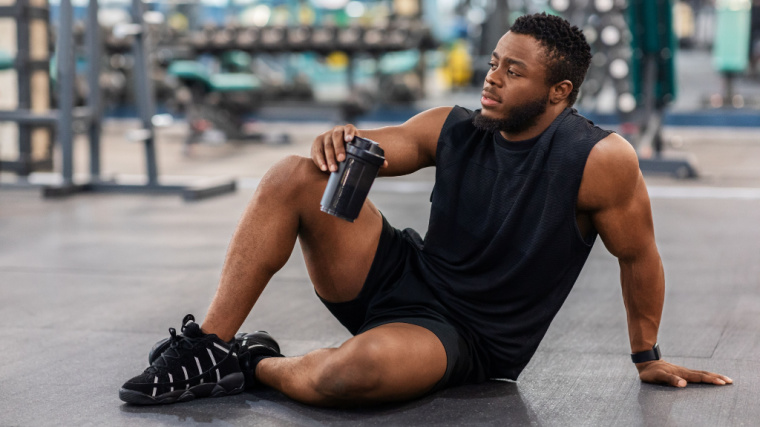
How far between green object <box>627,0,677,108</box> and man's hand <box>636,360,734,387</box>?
153 inches

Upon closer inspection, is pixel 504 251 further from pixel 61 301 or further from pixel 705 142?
pixel 705 142

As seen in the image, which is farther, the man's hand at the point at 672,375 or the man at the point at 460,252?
the man's hand at the point at 672,375

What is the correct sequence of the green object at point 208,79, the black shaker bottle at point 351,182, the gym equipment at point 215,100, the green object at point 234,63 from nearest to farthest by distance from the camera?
the black shaker bottle at point 351,182, the green object at point 208,79, the gym equipment at point 215,100, the green object at point 234,63

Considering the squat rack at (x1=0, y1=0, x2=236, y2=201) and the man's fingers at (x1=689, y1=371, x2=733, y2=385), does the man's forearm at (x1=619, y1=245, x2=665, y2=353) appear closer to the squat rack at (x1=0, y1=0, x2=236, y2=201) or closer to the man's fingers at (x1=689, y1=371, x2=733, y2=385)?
the man's fingers at (x1=689, y1=371, x2=733, y2=385)

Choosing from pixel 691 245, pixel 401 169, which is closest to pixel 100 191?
pixel 691 245

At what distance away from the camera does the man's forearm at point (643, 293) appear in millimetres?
1636

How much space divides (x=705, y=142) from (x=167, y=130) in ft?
17.4

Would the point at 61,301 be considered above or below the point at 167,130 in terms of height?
above

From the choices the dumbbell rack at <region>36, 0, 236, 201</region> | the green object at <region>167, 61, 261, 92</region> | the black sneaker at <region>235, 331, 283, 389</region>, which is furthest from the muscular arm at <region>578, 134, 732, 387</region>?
the green object at <region>167, 61, 261, 92</region>

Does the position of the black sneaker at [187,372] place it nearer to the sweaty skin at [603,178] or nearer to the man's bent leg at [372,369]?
the man's bent leg at [372,369]

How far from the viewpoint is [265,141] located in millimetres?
7723

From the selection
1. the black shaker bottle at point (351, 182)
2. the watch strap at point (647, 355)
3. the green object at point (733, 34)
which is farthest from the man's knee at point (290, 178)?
the green object at point (733, 34)

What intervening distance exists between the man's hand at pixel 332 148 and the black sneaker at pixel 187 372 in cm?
39

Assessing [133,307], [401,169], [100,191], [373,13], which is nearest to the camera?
[401,169]
